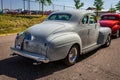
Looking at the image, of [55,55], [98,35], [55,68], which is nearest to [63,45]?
[55,55]

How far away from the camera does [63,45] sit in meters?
6.13

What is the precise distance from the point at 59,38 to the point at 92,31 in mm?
2274

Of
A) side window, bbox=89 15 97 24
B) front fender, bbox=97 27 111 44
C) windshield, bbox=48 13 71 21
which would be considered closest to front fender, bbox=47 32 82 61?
windshield, bbox=48 13 71 21

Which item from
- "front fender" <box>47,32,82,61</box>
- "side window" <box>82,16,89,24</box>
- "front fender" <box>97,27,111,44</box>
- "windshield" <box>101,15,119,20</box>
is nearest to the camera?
"front fender" <box>47,32,82,61</box>

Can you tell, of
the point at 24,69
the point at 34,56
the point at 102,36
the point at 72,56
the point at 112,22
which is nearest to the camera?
the point at 34,56

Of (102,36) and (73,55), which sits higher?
(102,36)

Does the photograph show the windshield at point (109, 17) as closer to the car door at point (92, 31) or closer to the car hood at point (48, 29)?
the car door at point (92, 31)

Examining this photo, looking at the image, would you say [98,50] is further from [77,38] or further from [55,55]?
[55,55]

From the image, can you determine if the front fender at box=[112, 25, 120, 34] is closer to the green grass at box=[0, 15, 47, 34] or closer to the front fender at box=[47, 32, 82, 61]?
the front fender at box=[47, 32, 82, 61]

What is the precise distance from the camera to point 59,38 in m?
6.12

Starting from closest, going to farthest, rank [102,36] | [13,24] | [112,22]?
1. [102,36]
2. [112,22]
3. [13,24]

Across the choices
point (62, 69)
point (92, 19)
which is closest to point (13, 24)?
point (92, 19)

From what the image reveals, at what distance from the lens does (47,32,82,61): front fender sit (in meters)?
5.85

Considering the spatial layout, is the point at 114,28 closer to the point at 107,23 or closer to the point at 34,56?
the point at 107,23
